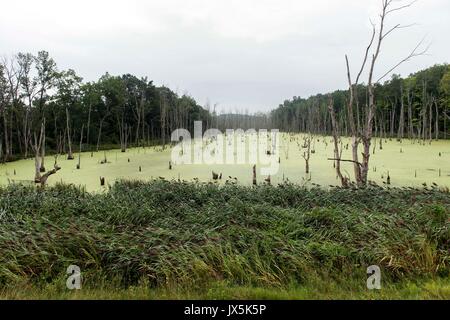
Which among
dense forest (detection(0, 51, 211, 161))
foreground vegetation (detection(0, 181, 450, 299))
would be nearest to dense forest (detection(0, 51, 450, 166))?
dense forest (detection(0, 51, 211, 161))

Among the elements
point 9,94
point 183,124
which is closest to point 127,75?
point 183,124

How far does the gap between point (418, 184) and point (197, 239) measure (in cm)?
1024

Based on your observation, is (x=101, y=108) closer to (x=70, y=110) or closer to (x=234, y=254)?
(x=70, y=110)

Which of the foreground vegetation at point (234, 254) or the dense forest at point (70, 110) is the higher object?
the dense forest at point (70, 110)

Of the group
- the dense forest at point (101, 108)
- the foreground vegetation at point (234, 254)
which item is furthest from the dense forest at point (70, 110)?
the foreground vegetation at point (234, 254)

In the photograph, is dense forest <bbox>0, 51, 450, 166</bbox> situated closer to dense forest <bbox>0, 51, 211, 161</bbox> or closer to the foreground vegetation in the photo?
dense forest <bbox>0, 51, 211, 161</bbox>

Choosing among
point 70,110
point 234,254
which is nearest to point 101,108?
point 70,110

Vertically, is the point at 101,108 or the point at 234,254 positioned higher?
the point at 101,108

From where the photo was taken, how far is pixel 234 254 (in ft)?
15.7

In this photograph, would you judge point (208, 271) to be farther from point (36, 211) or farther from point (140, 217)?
point (36, 211)

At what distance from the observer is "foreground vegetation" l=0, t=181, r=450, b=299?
3.97 metres

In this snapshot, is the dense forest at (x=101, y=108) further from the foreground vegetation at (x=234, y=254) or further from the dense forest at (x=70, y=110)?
the foreground vegetation at (x=234, y=254)

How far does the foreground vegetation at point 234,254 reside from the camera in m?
3.97

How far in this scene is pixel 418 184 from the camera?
12453 mm
